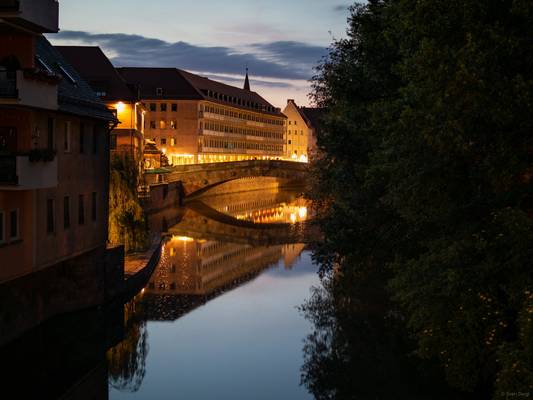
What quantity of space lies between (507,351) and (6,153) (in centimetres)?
1270

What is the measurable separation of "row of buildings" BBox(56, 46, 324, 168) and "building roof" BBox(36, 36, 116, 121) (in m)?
24.7

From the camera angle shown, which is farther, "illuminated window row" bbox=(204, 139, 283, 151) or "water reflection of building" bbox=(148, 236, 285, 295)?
"illuminated window row" bbox=(204, 139, 283, 151)

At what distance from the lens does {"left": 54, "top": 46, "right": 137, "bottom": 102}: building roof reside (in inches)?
2530

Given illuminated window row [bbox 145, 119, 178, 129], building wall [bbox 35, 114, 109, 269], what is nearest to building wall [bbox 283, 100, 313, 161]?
illuminated window row [bbox 145, 119, 178, 129]

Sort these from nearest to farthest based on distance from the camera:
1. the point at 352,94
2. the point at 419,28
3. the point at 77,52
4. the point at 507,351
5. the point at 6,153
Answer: the point at 507,351 < the point at 419,28 < the point at 6,153 < the point at 352,94 < the point at 77,52

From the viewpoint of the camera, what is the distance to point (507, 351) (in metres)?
12.5

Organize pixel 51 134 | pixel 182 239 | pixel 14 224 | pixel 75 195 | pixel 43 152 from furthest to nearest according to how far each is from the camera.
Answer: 1. pixel 182 239
2. pixel 75 195
3. pixel 51 134
4. pixel 14 224
5. pixel 43 152

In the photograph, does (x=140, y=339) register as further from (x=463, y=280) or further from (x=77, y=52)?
(x=77, y=52)

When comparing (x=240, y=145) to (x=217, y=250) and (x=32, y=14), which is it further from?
(x=32, y=14)

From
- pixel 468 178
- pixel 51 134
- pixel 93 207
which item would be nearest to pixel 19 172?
pixel 51 134

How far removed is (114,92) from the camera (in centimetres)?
6444

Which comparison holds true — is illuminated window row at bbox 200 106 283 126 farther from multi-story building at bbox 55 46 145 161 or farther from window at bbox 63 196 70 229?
window at bbox 63 196 70 229

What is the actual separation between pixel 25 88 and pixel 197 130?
90215 millimetres

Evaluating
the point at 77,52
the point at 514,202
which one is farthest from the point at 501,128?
the point at 77,52
